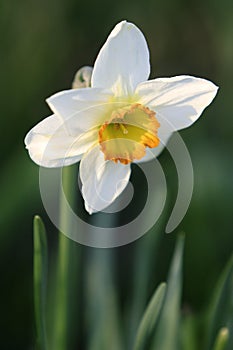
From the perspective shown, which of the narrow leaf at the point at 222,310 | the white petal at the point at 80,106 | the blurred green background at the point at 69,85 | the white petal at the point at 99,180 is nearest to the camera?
the white petal at the point at 80,106

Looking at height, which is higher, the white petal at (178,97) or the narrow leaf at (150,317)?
the white petal at (178,97)

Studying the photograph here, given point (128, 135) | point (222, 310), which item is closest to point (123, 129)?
point (128, 135)

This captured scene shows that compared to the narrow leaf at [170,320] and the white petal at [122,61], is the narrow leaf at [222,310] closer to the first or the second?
the narrow leaf at [170,320]

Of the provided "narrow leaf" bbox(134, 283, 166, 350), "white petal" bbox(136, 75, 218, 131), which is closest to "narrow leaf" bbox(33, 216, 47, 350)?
"narrow leaf" bbox(134, 283, 166, 350)

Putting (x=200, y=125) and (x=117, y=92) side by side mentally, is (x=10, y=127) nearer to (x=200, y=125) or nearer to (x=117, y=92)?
(x=200, y=125)

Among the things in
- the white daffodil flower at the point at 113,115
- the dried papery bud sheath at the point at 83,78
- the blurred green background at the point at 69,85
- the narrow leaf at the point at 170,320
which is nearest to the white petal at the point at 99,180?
the white daffodil flower at the point at 113,115

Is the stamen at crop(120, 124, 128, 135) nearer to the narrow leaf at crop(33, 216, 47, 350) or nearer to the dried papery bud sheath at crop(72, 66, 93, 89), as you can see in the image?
the dried papery bud sheath at crop(72, 66, 93, 89)

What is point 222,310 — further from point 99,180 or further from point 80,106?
point 80,106

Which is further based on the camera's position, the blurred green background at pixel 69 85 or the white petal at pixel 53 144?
the blurred green background at pixel 69 85

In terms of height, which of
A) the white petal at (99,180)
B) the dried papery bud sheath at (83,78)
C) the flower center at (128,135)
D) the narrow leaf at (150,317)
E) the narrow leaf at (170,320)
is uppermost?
the dried papery bud sheath at (83,78)
